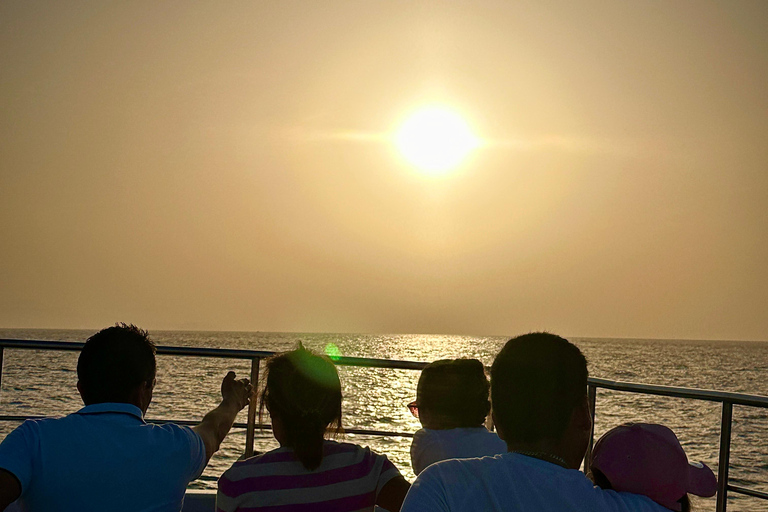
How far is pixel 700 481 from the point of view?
4.79 feet

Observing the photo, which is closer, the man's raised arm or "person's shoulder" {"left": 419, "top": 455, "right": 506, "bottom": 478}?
"person's shoulder" {"left": 419, "top": 455, "right": 506, "bottom": 478}

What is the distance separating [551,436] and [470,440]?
0.97 m

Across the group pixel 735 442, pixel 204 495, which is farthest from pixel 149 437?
pixel 735 442

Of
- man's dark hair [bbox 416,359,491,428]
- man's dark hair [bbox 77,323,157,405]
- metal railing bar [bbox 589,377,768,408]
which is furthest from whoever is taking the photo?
metal railing bar [bbox 589,377,768,408]

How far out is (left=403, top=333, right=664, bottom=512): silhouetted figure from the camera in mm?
1318

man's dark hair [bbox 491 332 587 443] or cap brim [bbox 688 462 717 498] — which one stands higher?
man's dark hair [bbox 491 332 587 443]

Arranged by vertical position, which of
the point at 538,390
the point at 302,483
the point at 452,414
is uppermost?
the point at 538,390

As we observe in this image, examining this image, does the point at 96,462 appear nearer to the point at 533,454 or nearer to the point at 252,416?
the point at 533,454

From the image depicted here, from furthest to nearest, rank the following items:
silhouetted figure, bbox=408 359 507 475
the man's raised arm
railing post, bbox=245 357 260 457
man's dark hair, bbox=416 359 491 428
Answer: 1. railing post, bbox=245 357 260 457
2. man's dark hair, bbox=416 359 491 428
3. silhouetted figure, bbox=408 359 507 475
4. the man's raised arm

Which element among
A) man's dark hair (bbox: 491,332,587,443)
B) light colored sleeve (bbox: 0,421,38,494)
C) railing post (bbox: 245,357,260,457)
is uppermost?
man's dark hair (bbox: 491,332,587,443)

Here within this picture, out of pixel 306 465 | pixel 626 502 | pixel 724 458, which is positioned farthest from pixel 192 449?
pixel 724 458

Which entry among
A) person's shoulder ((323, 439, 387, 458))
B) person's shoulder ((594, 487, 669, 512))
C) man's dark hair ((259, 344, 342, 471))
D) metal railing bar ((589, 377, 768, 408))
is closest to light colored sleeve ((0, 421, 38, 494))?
man's dark hair ((259, 344, 342, 471))

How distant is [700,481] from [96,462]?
1490 millimetres

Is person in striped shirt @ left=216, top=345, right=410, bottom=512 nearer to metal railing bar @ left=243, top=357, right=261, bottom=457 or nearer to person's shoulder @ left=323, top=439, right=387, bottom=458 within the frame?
person's shoulder @ left=323, top=439, right=387, bottom=458
